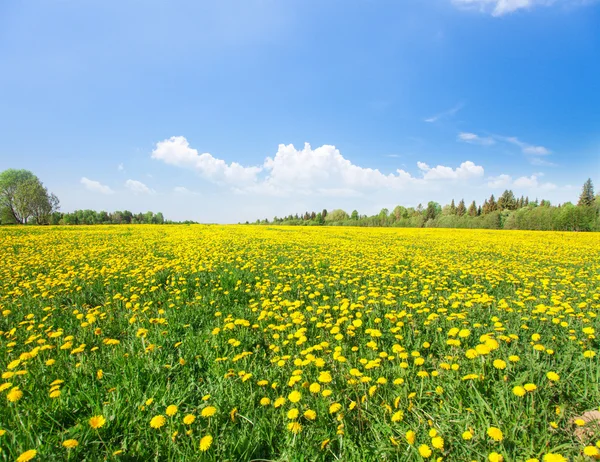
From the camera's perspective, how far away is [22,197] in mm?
49312

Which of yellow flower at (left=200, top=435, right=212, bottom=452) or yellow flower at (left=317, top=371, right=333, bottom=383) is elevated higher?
yellow flower at (left=317, top=371, right=333, bottom=383)

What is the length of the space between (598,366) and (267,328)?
3452 mm

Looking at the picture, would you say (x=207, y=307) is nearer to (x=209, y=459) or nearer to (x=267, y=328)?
(x=267, y=328)

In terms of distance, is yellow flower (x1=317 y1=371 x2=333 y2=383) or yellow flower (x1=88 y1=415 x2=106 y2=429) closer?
yellow flower (x1=88 y1=415 x2=106 y2=429)

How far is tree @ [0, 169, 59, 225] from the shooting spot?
4944cm

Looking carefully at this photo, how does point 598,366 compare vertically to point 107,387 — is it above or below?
above

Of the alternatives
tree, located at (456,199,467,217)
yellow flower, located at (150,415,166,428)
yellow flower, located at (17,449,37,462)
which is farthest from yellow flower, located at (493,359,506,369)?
tree, located at (456,199,467,217)

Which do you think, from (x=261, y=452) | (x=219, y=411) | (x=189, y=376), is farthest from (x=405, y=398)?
(x=189, y=376)

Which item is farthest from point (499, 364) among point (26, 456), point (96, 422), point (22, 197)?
point (22, 197)

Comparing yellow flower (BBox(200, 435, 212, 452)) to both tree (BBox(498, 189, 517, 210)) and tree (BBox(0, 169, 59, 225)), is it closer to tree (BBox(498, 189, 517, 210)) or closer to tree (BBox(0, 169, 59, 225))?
tree (BBox(0, 169, 59, 225))

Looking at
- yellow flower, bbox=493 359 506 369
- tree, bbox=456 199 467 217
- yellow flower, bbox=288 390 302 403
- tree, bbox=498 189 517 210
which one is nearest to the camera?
yellow flower, bbox=288 390 302 403

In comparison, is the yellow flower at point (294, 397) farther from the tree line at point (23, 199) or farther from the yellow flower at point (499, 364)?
the tree line at point (23, 199)

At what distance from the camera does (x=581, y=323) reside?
3770mm

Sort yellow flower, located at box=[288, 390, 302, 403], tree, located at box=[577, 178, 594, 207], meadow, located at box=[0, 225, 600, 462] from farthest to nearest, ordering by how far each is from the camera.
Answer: tree, located at box=[577, 178, 594, 207] < yellow flower, located at box=[288, 390, 302, 403] < meadow, located at box=[0, 225, 600, 462]
